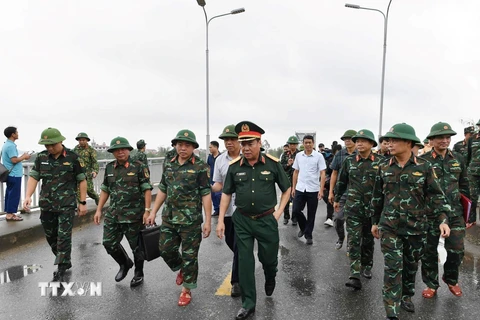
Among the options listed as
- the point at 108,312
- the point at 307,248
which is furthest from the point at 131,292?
the point at 307,248

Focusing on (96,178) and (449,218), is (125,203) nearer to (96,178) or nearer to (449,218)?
(449,218)

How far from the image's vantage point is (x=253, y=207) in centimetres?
327

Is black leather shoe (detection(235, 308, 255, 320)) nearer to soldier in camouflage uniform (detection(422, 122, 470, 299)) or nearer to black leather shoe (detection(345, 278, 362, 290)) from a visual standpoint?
black leather shoe (detection(345, 278, 362, 290))

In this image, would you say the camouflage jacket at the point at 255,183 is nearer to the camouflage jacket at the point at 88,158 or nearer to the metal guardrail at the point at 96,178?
the camouflage jacket at the point at 88,158

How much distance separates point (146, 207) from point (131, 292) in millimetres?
1004

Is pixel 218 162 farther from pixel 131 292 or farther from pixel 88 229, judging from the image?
pixel 88 229

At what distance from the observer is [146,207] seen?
158 inches

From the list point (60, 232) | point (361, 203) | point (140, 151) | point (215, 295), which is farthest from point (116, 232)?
point (140, 151)

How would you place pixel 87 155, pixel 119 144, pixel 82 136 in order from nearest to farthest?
pixel 119 144
pixel 82 136
pixel 87 155

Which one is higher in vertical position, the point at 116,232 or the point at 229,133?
the point at 229,133

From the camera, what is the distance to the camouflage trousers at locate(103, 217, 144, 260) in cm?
397

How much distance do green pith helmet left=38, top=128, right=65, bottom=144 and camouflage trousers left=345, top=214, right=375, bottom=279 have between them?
12.9 feet

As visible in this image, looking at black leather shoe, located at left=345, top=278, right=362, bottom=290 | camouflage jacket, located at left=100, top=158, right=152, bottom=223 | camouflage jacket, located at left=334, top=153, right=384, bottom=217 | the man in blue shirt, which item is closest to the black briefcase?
camouflage jacket, located at left=100, top=158, right=152, bottom=223

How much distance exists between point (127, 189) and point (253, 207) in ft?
5.63
